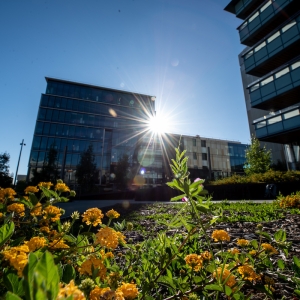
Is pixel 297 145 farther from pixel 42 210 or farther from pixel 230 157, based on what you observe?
pixel 230 157

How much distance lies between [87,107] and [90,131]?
18.6 ft

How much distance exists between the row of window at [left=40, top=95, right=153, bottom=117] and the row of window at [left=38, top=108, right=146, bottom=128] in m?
1.19

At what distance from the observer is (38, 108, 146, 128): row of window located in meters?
40.2

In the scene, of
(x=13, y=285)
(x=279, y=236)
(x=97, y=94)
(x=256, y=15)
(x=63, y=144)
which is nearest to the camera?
(x=13, y=285)

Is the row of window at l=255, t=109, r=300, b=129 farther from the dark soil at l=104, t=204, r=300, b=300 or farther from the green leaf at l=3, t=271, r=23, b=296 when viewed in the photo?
the green leaf at l=3, t=271, r=23, b=296

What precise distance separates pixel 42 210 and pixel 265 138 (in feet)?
58.0

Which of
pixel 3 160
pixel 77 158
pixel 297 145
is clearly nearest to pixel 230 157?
pixel 297 145

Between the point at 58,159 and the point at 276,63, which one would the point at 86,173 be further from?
the point at 276,63

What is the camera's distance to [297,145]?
1596 centimetres

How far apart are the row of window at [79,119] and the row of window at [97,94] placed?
166 inches

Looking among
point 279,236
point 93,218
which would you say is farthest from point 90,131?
point 279,236

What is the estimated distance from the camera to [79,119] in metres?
42.2

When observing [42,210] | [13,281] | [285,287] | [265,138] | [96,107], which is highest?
[96,107]

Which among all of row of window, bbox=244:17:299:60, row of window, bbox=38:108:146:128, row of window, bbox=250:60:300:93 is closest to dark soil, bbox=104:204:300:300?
row of window, bbox=250:60:300:93
